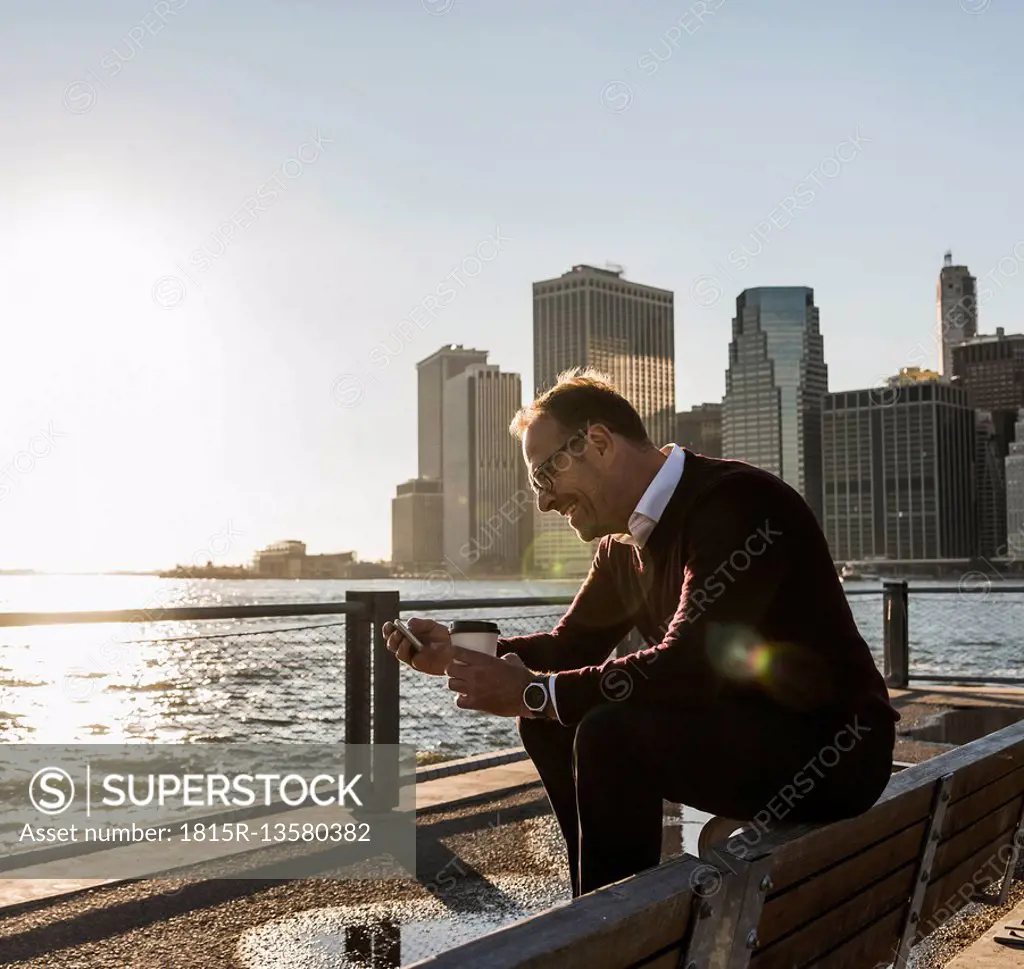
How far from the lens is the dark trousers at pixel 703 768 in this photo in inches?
78.7

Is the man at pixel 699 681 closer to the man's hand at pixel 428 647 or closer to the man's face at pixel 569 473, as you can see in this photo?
the man's face at pixel 569 473

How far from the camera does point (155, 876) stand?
4.23 meters

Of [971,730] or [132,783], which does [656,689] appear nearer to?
[971,730]

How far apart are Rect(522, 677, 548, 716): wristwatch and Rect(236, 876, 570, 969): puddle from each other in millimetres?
1128

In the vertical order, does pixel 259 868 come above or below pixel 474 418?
below

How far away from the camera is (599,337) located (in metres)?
109

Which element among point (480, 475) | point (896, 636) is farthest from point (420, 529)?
point (896, 636)

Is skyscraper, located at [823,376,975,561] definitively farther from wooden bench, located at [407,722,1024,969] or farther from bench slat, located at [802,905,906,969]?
bench slat, located at [802,905,906,969]

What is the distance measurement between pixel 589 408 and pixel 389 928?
2.06 meters

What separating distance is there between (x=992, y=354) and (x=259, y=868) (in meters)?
157

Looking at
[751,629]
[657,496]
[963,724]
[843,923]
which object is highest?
[657,496]

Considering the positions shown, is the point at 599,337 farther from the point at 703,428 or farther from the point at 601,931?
the point at 601,931

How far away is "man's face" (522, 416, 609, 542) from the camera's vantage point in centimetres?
263

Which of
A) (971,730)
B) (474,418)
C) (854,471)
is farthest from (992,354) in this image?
(971,730)
